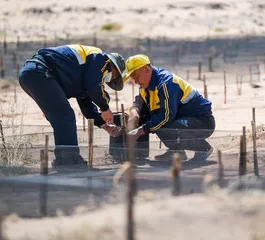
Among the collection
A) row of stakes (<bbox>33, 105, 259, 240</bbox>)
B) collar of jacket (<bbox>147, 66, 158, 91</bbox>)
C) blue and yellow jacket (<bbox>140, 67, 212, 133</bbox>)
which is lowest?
row of stakes (<bbox>33, 105, 259, 240</bbox>)

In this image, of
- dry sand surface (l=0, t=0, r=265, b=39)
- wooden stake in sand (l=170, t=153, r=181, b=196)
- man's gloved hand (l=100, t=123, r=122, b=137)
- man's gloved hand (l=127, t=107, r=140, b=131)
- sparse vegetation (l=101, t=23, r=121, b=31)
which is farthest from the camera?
sparse vegetation (l=101, t=23, r=121, b=31)

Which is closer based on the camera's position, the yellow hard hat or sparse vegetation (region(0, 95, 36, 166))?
sparse vegetation (region(0, 95, 36, 166))

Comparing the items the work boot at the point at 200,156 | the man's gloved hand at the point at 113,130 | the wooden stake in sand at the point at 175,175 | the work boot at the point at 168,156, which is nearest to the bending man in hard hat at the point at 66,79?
the man's gloved hand at the point at 113,130

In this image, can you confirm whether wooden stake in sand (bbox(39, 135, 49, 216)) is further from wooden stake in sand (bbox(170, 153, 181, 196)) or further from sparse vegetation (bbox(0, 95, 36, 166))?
sparse vegetation (bbox(0, 95, 36, 166))

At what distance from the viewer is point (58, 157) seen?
336 inches

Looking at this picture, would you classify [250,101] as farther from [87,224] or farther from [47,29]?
[47,29]

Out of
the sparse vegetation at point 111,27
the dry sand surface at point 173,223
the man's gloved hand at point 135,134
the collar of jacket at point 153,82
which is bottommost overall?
the dry sand surface at point 173,223

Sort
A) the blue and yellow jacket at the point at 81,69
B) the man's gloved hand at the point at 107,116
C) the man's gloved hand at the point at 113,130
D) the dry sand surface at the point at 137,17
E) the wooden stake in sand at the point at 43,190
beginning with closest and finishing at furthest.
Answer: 1. the wooden stake in sand at the point at 43,190
2. the blue and yellow jacket at the point at 81,69
3. the man's gloved hand at the point at 107,116
4. the man's gloved hand at the point at 113,130
5. the dry sand surface at the point at 137,17

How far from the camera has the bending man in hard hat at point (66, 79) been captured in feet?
29.3

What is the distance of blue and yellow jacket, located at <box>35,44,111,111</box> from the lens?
888 cm

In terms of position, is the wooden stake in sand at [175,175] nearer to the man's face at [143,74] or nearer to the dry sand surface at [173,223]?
the dry sand surface at [173,223]

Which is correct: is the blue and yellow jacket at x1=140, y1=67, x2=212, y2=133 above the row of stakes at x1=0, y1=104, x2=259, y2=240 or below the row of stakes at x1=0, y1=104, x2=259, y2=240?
above

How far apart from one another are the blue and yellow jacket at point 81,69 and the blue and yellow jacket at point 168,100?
53 centimetres

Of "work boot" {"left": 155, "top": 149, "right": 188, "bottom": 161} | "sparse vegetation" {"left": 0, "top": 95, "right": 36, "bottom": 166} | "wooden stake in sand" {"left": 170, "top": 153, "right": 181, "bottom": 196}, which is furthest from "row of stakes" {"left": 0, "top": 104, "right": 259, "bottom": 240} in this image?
"work boot" {"left": 155, "top": 149, "right": 188, "bottom": 161}
